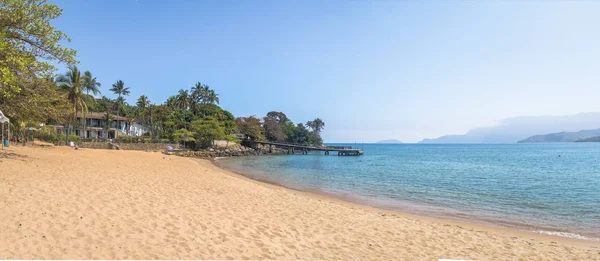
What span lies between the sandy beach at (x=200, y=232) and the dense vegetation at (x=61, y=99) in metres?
5.26

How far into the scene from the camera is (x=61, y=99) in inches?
678

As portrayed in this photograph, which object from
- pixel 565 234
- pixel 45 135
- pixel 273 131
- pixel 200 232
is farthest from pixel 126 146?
pixel 273 131

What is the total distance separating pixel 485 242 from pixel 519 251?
2.77 ft

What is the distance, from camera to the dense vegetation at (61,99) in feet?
39.1

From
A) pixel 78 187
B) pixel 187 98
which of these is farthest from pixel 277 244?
pixel 187 98

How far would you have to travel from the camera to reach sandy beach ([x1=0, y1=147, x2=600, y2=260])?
5152mm

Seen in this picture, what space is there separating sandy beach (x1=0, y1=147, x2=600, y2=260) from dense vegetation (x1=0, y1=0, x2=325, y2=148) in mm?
5262

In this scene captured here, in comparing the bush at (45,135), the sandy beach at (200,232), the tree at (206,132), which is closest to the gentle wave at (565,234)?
the sandy beach at (200,232)

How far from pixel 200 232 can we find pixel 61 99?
16253 mm

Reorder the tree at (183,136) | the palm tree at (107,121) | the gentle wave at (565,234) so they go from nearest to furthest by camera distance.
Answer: the gentle wave at (565,234), the tree at (183,136), the palm tree at (107,121)

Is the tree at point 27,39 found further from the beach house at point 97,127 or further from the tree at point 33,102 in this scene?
the beach house at point 97,127

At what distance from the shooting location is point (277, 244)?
621 centimetres

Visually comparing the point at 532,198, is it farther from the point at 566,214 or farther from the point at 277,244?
the point at 277,244

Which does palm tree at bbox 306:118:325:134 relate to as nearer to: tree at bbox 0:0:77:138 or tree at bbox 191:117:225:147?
tree at bbox 191:117:225:147
